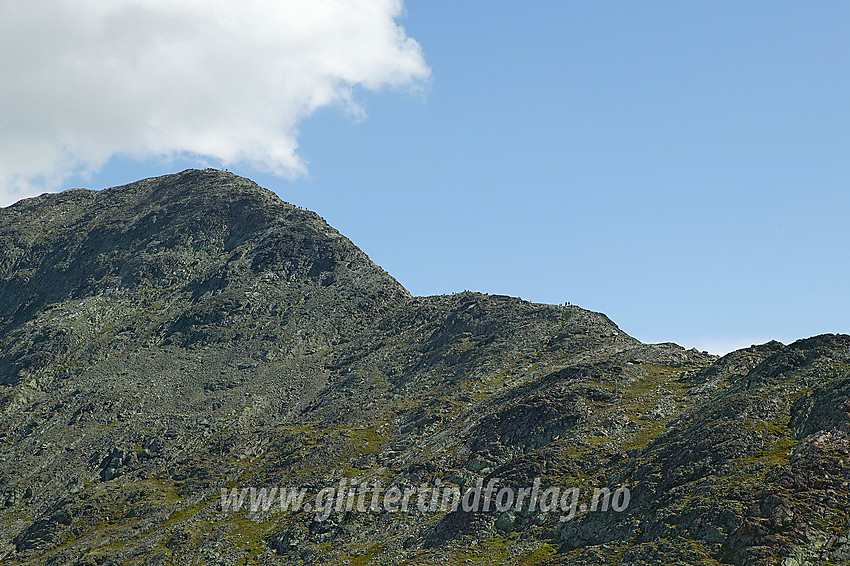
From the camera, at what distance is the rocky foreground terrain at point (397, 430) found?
66.8 m

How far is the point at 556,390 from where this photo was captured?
104 metres

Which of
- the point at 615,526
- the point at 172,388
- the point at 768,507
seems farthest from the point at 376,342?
the point at 768,507

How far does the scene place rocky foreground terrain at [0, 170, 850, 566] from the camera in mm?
66750

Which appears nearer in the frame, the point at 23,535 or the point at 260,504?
the point at 260,504

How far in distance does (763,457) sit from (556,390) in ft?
126

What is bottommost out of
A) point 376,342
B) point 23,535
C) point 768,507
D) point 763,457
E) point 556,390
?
point 23,535

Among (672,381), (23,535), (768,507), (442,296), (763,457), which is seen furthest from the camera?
(442,296)

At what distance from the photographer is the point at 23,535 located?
119062 millimetres

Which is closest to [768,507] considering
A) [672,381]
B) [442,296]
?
[672,381]

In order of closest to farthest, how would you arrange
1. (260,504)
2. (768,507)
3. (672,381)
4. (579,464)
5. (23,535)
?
1. (768,507)
2. (579,464)
3. (672,381)
4. (260,504)
5. (23,535)

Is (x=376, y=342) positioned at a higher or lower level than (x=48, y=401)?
higher

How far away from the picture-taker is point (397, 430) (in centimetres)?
12275

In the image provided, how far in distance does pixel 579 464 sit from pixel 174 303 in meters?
144

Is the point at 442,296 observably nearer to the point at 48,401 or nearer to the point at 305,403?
the point at 305,403
